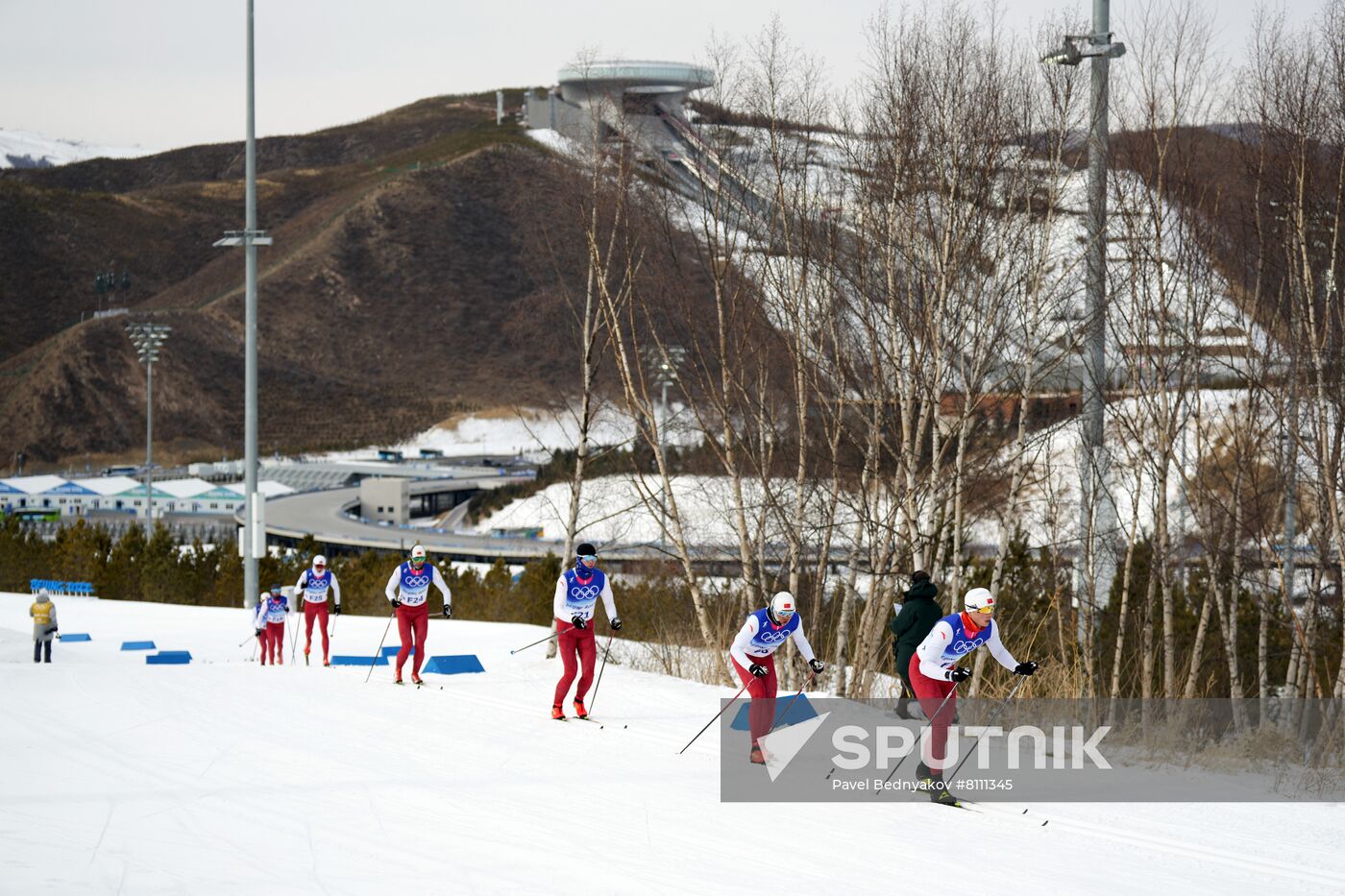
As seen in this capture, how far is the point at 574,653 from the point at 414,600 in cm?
323

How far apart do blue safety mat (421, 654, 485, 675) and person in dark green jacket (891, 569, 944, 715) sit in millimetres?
6625

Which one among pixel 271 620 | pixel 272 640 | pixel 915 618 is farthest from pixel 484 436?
pixel 915 618

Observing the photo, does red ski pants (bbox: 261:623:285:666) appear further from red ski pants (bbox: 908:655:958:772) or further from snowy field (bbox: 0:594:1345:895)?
red ski pants (bbox: 908:655:958:772)

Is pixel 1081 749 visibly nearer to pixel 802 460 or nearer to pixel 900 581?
pixel 802 460

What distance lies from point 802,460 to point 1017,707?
455 cm

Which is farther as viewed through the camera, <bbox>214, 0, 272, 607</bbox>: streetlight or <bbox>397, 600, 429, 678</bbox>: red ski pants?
<bbox>214, 0, 272, 607</bbox>: streetlight

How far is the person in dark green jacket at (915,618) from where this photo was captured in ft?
38.7

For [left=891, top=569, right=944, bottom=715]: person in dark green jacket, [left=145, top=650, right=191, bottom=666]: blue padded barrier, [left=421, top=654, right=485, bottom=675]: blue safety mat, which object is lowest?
[left=145, top=650, right=191, bottom=666]: blue padded barrier

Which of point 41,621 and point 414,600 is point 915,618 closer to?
point 414,600

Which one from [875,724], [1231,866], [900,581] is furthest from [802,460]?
[1231,866]

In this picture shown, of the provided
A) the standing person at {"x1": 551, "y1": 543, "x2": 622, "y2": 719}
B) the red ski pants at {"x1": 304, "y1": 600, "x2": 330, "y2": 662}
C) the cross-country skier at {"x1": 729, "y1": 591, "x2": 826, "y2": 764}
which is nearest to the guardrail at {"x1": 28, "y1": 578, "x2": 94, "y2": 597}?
the red ski pants at {"x1": 304, "y1": 600, "x2": 330, "y2": 662}

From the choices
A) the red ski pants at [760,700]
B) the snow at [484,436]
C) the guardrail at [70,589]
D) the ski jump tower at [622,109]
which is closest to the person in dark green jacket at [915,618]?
the red ski pants at [760,700]

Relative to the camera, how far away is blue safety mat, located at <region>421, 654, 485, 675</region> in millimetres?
16234

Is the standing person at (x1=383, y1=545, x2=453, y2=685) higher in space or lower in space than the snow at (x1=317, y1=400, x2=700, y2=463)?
lower
